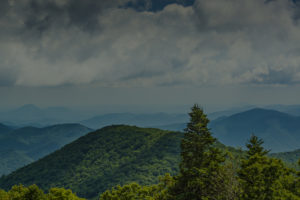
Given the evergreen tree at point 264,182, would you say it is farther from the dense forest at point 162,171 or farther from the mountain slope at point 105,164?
the mountain slope at point 105,164

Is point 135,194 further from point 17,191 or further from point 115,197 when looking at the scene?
point 17,191

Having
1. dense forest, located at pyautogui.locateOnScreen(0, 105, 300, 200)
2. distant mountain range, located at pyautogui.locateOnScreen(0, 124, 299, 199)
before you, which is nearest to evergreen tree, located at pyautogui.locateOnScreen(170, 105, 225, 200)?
dense forest, located at pyautogui.locateOnScreen(0, 105, 300, 200)

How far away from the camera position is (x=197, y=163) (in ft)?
115

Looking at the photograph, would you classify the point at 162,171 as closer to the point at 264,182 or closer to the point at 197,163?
the point at 197,163

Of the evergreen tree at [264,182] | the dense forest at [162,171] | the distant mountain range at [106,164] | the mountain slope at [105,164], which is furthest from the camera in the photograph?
the mountain slope at [105,164]

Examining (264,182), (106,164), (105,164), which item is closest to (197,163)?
(264,182)

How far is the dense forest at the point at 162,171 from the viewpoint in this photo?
30.2m

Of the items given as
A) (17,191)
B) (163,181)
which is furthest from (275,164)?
(17,191)

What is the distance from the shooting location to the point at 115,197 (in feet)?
161

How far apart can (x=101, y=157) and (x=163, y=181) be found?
130 m

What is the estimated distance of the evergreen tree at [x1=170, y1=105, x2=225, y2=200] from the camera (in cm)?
3325

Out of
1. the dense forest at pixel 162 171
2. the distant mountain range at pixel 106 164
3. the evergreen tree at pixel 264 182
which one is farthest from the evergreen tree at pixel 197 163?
the distant mountain range at pixel 106 164

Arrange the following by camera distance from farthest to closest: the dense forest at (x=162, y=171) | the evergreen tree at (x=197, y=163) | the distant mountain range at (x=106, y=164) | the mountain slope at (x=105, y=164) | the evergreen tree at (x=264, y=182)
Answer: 1. the mountain slope at (x=105, y=164)
2. the distant mountain range at (x=106, y=164)
3. the evergreen tree at (x=197, y=163)
4. the dense forest at (x=162, y=171)
5. the evergreen tree at (x=264, y=182)

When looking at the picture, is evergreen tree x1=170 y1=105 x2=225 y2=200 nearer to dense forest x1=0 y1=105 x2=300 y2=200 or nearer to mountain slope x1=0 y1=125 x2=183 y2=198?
dense forest x1=0 y1=105 x2=300 y2=200
